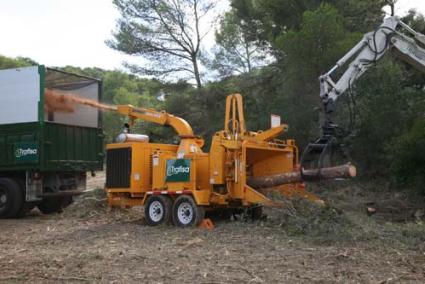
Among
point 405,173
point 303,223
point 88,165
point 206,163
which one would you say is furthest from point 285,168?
point 88,165

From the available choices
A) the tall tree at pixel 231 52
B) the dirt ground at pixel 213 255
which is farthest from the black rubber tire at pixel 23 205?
the tall tree at pixel 231 52

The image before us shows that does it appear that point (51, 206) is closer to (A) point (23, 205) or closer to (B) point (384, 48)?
(A) point (23, 205)

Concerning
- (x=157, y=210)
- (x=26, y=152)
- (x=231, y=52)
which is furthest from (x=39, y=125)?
(x=231, y=52)

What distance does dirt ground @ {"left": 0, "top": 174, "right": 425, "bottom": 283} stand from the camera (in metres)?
6.89

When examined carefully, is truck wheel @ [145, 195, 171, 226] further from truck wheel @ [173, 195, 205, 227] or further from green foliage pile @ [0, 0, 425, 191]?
green foliage pile @ [0, 0, 425, 191]

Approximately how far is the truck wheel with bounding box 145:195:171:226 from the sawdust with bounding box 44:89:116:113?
298 cm

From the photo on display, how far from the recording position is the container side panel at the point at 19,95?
1436 cm

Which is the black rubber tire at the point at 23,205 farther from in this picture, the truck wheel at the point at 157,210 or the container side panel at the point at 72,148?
the truck wheel at the point at 157,210

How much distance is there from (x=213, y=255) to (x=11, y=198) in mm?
8049

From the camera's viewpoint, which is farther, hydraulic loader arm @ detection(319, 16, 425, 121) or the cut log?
hydraulic loader arm @ detection(319, 16, 425, 121)

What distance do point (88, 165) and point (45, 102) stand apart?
213 cm

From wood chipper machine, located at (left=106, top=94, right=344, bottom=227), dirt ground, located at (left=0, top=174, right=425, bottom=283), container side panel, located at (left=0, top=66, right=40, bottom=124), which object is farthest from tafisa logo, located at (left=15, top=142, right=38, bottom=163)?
dirt ground, located at (left=0, top=174, right=425, bottom=283)

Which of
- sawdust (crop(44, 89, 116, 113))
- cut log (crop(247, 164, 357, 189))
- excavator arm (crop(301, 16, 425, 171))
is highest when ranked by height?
excavator arm (crop(301, 16, 425, 171))

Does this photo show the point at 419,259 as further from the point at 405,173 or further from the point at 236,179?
the point at 405,173
